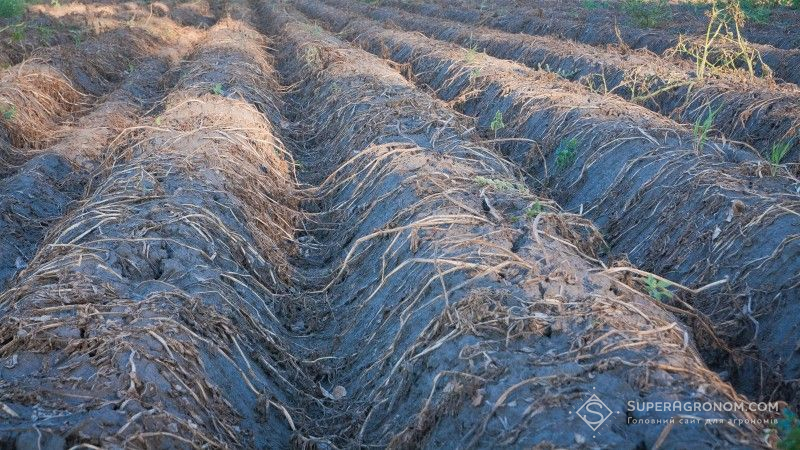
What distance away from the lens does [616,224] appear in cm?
603

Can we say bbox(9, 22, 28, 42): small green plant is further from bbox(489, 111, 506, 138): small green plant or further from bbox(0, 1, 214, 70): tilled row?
bbox(489, 111, 506, 138): small green plant

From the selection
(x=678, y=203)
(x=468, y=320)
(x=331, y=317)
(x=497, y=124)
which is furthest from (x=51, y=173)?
(x=678, y=203)

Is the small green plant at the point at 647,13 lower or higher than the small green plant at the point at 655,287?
lower

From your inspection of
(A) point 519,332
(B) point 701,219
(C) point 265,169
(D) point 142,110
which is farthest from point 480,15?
(A) point 519,332

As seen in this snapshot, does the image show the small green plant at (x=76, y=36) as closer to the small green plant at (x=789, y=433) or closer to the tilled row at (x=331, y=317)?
the tilled row at (x=331, y=317)

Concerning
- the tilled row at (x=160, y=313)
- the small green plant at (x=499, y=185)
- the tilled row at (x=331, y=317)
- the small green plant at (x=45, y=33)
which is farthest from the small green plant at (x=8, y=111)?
the small green plant at (x=499, y=185)

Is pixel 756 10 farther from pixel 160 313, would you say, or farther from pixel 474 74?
pixel 160 313

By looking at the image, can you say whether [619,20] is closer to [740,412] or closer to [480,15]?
[480,15]

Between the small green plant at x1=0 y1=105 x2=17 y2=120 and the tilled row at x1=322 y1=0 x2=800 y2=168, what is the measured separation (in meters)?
6.77

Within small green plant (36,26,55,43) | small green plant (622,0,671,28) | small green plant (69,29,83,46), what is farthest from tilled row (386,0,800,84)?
small green plant (36,26,55,43)

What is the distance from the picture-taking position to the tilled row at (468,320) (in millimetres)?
3014

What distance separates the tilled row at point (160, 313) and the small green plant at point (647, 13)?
11.6m

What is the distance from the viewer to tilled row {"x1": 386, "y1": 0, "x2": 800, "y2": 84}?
34.8ft

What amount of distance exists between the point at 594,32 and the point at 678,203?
10.6 m
